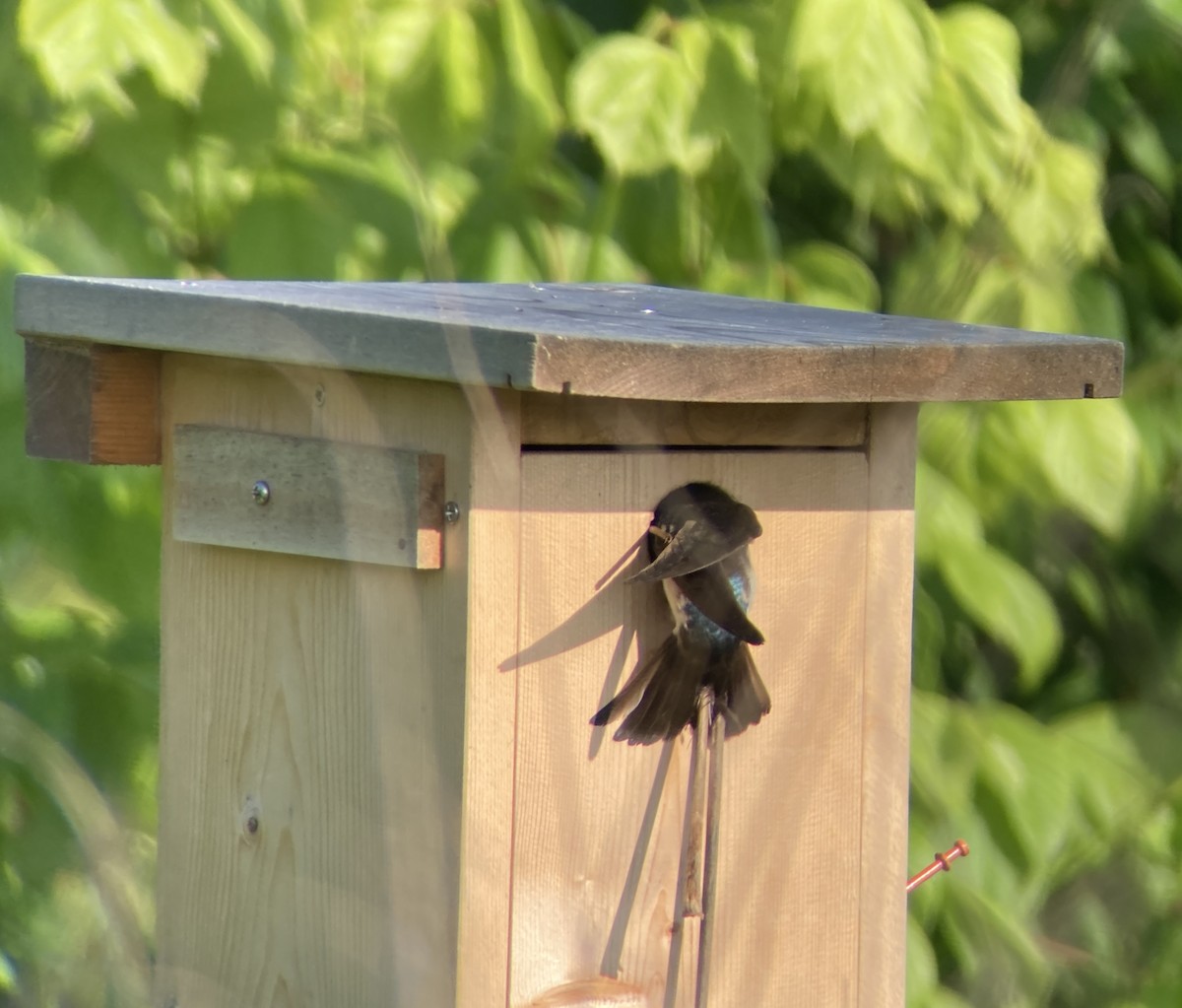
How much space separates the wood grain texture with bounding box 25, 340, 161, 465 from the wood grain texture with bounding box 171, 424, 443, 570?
56 millimetres

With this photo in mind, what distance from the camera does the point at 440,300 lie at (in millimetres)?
1499

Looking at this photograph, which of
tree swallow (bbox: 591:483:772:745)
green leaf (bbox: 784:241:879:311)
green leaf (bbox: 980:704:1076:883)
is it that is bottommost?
→ green leaf (bbox: 980:704:1076:883)

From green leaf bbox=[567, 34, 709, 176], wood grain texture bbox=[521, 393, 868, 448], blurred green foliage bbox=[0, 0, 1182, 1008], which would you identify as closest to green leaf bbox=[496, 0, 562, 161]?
blurred green foliage bbox=[0, 0, 1182, 1008]

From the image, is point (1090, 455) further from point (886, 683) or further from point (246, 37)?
point (246, 37)

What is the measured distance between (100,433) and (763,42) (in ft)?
3.52

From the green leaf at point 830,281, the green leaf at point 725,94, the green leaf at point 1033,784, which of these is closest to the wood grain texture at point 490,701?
the green leaf at point 725,94

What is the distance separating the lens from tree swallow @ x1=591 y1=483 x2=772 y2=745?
4.56 ft

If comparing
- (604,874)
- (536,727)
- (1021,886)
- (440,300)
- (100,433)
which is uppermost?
(440,300)

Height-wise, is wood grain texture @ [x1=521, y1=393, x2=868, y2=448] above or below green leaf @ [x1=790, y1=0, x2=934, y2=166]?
below

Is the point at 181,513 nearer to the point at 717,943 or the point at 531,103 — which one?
the point at 717,943

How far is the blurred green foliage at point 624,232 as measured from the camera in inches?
78.0

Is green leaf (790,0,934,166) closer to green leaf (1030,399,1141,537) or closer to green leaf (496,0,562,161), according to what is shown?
green leaf (496,0,562,161)

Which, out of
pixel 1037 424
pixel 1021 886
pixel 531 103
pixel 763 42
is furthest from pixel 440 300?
pixel 1021 886

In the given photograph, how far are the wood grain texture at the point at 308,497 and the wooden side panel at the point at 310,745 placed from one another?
0.02m
